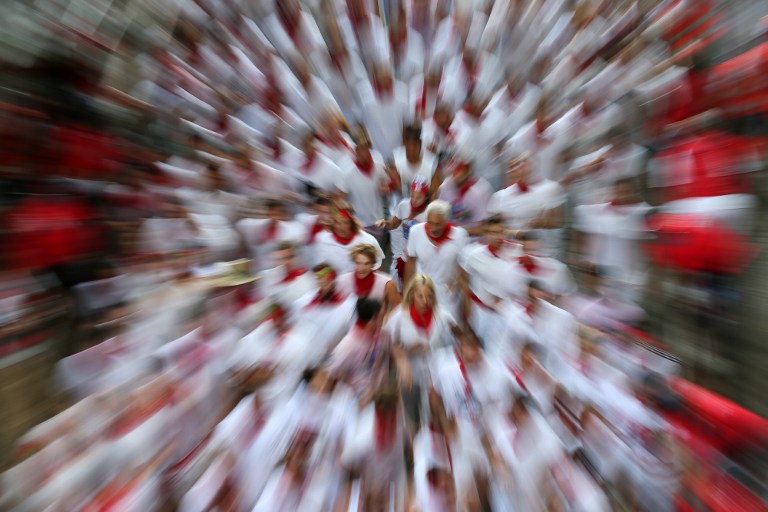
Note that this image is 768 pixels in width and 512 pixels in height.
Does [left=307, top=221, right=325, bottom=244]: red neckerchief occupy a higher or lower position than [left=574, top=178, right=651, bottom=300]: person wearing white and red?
higher

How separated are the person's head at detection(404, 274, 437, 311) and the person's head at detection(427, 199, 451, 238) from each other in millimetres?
224

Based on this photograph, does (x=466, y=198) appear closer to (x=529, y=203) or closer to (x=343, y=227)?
(x=529, y=203)

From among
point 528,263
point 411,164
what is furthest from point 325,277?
point 528,263

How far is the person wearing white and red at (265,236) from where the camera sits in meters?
1.27

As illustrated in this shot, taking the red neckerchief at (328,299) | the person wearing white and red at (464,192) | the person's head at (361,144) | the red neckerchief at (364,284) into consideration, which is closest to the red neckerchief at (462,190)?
the person wearing white and red at (464,192)

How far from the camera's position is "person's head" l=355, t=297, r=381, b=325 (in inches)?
46.3

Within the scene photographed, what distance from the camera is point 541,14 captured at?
147 cm

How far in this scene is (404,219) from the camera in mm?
1437

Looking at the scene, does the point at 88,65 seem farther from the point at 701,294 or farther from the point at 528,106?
the point at 701,294

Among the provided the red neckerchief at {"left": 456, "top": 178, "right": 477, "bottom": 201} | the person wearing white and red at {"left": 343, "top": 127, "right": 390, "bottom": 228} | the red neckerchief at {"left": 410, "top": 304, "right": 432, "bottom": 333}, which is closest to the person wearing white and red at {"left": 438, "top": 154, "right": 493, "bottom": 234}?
the red neckerchief at {"left": 456, "top": 178, "right": 477, "bottom": 201}

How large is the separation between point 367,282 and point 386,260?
0.62ft

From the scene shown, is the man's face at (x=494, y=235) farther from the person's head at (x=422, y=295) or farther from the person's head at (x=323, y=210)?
the person's head at (x=323, y=210)

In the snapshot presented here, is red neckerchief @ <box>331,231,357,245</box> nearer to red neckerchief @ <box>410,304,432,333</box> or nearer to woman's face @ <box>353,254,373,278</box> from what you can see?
woman's face @ <box>353,254,373,278</box>

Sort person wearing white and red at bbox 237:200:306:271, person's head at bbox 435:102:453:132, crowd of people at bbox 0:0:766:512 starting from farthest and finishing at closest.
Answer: person's head at bbox 435:102:453:132 → person wearing white and red at bbox 237:200:306:271 → crowd of people at bbox 0:0:766:512
